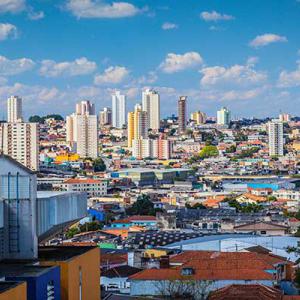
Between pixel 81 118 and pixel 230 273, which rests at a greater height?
pixel 81 118

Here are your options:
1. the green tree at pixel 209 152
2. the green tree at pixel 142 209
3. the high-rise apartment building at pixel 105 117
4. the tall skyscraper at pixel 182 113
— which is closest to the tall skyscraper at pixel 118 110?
the high-rise apartment building at pixel 105 117

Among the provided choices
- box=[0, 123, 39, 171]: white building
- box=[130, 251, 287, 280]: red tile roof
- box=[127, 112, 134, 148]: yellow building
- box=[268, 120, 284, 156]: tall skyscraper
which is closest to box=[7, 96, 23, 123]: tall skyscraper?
box=[127, 112, 134, 148]: yellow building

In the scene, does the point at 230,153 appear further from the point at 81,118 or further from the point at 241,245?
the point at 241,245

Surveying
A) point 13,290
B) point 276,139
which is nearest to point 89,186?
point 276,139

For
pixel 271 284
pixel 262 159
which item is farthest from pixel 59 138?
pixel 271 284

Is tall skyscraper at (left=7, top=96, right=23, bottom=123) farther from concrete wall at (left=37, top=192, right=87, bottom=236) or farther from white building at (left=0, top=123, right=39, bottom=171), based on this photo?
concrete wall at (left=37, top=192, right=87, bottom=236)

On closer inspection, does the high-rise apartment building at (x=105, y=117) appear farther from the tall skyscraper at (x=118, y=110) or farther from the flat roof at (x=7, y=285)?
the flat roof at (x=7, y=285)
